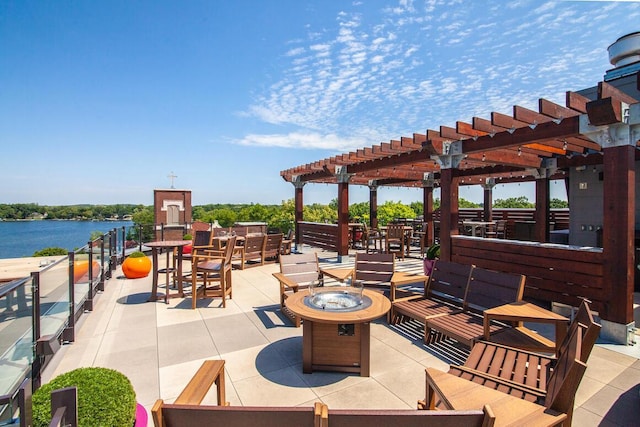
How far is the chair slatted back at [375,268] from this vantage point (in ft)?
15.1

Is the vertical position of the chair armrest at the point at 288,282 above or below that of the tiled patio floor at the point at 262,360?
above

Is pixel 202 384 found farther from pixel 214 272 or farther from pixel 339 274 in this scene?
pixel 214 272

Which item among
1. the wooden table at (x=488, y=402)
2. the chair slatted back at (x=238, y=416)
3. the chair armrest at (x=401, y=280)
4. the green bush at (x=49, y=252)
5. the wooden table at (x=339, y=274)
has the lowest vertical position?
the green bush at (x=49, y=252)

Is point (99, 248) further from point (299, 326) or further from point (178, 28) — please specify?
point (178, 28)

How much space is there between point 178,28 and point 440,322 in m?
9.10

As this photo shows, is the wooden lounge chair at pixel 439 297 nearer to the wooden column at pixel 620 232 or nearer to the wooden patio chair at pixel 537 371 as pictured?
the wooden patio chair at pixel 537 371

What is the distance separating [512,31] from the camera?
594cm

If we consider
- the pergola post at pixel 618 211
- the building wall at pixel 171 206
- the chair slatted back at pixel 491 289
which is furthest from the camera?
the building wall at pixel 171 206

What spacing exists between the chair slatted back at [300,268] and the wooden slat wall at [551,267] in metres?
2.97

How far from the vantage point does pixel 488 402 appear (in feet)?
5.52

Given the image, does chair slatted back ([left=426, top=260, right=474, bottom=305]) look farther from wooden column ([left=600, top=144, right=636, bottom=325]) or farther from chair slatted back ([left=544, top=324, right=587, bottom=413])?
chair slatted back ([left=544, top=324, right=587, bottom=413])

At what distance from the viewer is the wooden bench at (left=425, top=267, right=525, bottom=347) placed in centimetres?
316

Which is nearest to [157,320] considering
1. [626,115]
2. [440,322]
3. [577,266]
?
[440,322]

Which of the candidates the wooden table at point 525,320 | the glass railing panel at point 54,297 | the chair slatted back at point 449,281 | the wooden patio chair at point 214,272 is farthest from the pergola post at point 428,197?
the glass railing panel at point 54,297
